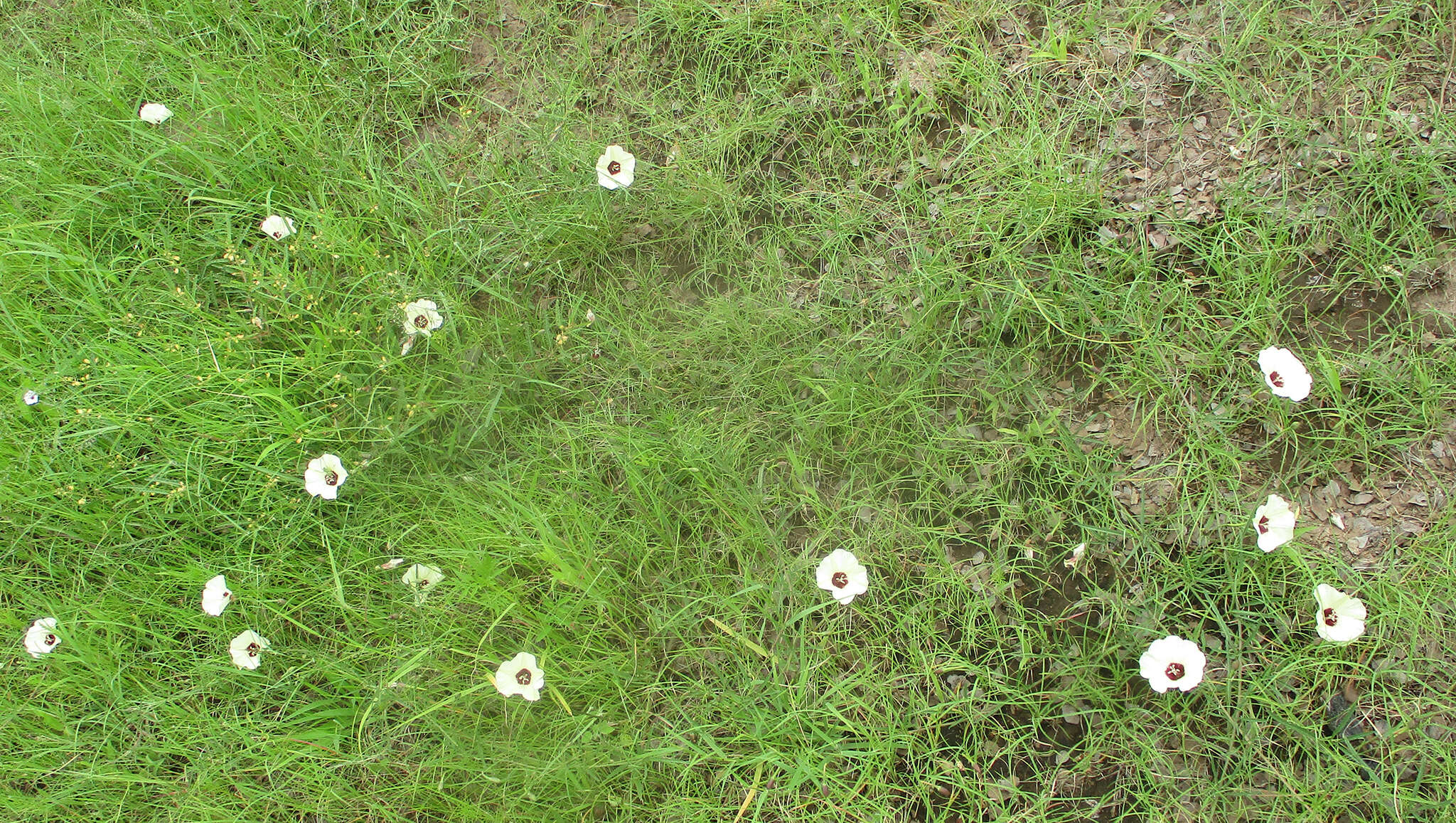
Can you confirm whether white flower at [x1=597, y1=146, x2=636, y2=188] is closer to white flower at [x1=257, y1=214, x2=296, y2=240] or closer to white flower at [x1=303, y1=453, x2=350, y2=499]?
white flower at [x1=257, y1=214, x2=296, y2=240]

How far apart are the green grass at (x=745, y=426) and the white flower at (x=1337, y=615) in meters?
0.09

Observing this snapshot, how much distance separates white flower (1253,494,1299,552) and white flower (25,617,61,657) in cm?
310

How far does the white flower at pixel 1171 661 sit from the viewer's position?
1.95m

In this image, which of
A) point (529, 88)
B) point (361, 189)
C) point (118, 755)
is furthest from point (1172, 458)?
point (118, 755)

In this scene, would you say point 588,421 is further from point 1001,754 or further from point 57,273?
point 57,273

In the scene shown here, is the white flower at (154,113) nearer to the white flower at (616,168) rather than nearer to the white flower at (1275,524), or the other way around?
the white flower at (616,168)

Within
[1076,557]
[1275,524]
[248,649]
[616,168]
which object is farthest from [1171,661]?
[248,649]

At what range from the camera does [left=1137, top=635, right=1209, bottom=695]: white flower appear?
1.95m

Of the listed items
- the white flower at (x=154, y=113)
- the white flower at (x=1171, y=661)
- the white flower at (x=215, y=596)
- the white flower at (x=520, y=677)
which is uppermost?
the white flower at (x=154, y=113)

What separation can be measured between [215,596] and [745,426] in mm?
1510

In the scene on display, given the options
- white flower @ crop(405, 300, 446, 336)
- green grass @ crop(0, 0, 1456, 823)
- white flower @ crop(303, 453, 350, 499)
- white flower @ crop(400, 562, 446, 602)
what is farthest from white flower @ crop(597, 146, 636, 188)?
white flower @ crop(400, 562, 446, 602)

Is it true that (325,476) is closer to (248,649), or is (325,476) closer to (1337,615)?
(248,649)

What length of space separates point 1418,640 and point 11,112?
4436 millimetres

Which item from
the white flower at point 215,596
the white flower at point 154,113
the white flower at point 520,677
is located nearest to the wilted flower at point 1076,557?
the white flower at point 520,677
